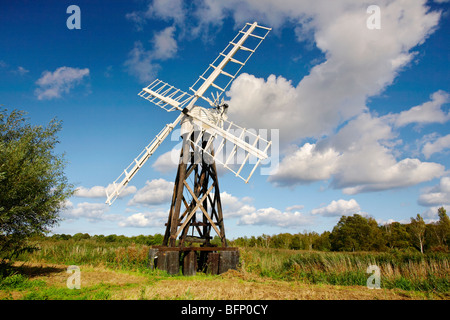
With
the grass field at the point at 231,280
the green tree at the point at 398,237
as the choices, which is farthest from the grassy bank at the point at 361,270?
the green tree at the point at 398,237

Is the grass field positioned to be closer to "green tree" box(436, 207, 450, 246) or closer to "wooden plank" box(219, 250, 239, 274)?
"wooden plank" box(219, 250, 239, 274)

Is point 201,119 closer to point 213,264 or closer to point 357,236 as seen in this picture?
point 213,264

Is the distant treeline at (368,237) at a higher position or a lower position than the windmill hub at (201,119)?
lower

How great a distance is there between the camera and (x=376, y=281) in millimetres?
11414

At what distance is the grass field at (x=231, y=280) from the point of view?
8.16m

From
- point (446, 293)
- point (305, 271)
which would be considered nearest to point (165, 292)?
point (305, 271)

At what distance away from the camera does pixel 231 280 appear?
436 inches

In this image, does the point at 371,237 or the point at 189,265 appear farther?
the point at 371,237

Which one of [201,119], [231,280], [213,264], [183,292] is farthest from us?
[201,119]

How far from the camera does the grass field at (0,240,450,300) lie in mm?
8156

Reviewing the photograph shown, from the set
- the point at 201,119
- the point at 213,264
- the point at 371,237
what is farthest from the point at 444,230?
the point at 201,119

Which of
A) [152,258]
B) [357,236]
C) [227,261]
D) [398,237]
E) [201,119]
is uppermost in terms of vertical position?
[201,119]

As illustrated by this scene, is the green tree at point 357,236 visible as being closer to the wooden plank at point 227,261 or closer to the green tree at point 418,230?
the green tree at point 418,230
